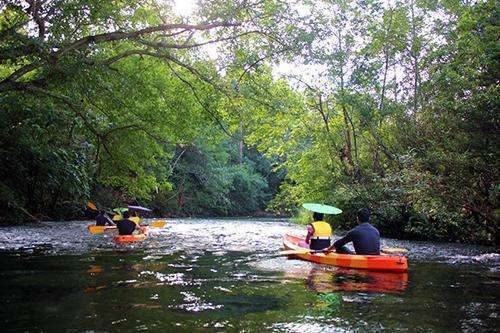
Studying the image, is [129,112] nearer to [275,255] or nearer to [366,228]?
[275,255]

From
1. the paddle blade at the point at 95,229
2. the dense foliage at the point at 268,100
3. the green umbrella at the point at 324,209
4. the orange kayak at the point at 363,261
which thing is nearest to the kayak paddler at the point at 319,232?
the green umbrella at the point at 324,209

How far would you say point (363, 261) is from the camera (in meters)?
8.72

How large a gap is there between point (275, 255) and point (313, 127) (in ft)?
36.9

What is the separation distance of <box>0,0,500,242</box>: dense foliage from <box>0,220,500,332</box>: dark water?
2.95 m

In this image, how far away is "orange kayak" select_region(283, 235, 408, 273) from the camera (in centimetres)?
838

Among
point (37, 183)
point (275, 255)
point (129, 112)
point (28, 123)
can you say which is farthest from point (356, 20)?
point (37, 183)

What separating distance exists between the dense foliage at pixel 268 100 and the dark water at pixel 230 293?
295 cm

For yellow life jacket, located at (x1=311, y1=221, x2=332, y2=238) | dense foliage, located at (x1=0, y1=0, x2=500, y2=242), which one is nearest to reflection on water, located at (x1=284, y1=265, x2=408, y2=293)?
yellow life jacket, located at (x1=311, y1=221, x2=332, y2=238)

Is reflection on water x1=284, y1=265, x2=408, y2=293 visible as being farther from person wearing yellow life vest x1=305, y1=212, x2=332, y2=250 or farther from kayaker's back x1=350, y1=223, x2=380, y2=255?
person wearing yellow life vest x1=305, y1=212, x2=332, y2=250

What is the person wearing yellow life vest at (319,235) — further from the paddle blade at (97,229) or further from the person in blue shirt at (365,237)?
the paddle blade at (97,229)

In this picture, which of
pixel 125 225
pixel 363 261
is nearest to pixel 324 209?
pixel 363 261

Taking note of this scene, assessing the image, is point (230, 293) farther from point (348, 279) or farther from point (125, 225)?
point (125, 225)

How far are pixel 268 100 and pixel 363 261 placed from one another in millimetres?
5337

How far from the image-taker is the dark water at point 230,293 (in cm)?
473
